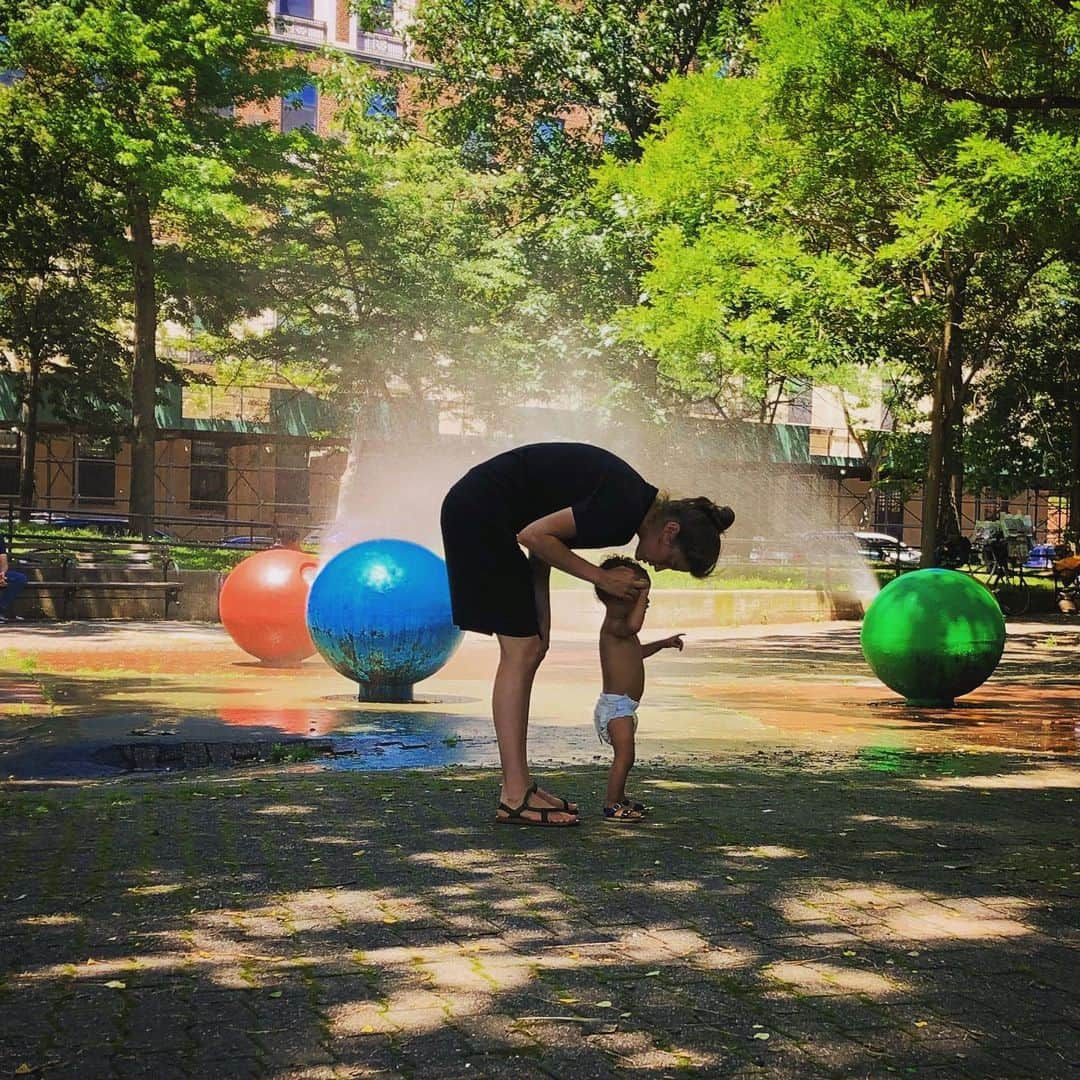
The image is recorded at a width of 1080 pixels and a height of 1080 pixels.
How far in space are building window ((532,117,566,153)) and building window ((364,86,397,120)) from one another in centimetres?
491

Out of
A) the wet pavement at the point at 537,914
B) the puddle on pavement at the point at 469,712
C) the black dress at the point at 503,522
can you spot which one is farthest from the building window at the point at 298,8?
the black dress at the point at 503,522

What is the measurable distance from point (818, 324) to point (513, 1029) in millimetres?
20805

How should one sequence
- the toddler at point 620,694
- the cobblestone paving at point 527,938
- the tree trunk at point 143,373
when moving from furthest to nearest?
the tree trunk at point 143,373 → the toddler at point 620,694 → the cobblestone paving at point 527,938

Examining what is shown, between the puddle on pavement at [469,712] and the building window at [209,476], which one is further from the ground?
the building window at [209,476]

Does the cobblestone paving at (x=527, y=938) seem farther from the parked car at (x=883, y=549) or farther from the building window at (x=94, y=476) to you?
the building window at (x=94, y=476)

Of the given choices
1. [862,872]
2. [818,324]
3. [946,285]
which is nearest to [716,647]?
[818,324]

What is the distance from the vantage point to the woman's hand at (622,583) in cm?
569

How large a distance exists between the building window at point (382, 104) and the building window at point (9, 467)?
611 inches

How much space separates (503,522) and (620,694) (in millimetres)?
915

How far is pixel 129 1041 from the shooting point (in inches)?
130

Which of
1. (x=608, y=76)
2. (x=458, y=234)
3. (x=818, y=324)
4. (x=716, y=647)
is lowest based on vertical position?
(x=716, y=647)

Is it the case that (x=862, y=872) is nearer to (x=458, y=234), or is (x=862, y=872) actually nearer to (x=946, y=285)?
(x=946, y=285)

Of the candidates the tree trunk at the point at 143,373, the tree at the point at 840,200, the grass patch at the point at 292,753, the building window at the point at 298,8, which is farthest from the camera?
the building window at the point at 298,8

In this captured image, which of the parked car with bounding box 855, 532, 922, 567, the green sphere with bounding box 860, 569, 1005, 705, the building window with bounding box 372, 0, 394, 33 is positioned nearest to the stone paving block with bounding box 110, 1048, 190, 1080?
the green sphere with bounding box 860, 569, 1005, 705
